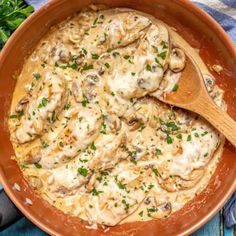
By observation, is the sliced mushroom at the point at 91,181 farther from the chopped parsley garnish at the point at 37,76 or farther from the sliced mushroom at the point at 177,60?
the sliced mushroom at the point at 177,60

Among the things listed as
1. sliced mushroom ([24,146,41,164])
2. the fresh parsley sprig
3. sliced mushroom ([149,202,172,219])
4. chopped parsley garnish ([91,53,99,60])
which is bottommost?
sliced mushroom ([149,202,172,219])

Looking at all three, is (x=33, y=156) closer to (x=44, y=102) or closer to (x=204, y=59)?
(x=44, y=102)

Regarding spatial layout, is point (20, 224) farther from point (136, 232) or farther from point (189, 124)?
point (189, 124)

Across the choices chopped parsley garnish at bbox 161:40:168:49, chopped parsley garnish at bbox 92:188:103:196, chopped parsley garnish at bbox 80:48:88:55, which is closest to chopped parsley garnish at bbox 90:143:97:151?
chopped parsley garnish at bbox 92:188:103:196

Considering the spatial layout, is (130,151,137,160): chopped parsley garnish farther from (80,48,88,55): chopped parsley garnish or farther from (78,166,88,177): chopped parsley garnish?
(80,48,88,55): chopped parsley garnish

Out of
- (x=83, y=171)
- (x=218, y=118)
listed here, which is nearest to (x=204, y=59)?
(x=218, y=118)

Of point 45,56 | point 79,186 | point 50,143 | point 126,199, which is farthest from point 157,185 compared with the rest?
point 45,56
